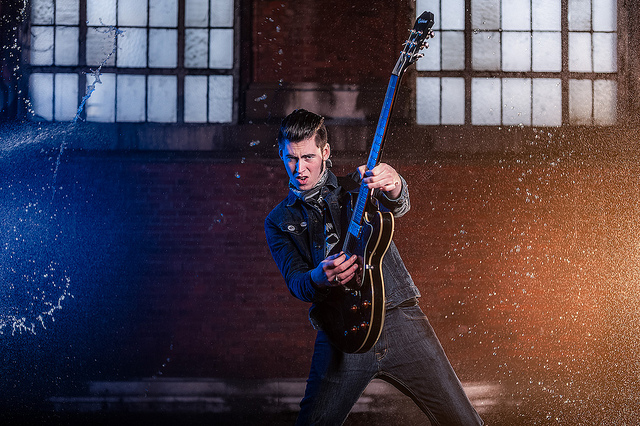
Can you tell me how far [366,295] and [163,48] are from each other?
3.60 m

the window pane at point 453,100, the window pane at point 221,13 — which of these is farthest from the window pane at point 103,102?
the window pane at point 453,100

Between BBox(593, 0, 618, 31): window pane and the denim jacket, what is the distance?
358 centimetres

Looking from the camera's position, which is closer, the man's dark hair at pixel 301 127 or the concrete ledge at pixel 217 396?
the man's dark hair at pixel 301 127

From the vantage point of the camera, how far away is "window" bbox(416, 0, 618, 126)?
15.1ft

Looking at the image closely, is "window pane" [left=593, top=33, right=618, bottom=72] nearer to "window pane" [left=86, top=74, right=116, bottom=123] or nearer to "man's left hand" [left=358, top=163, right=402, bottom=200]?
"man's left hand" [left=358, top=163, right=402, bottom=200]

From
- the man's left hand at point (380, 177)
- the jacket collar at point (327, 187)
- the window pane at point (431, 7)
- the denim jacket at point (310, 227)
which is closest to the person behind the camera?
the man's left hand at point (380, 177)

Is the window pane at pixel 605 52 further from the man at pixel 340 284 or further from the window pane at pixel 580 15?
the man at pixel 340 284

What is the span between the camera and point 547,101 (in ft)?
15.2

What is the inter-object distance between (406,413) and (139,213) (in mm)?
2978

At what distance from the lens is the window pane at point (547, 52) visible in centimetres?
461

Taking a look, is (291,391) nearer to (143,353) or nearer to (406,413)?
(406,413)

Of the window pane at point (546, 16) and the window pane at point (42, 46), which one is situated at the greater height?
the window pane at point (546, 16)

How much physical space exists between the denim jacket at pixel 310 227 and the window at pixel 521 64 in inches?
98.0

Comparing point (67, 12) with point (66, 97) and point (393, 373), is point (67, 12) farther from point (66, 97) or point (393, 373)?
point (393, 373)
